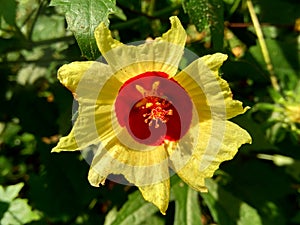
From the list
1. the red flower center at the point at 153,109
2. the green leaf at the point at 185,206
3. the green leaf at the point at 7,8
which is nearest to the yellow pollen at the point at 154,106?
the red flower center at the point at 153,109

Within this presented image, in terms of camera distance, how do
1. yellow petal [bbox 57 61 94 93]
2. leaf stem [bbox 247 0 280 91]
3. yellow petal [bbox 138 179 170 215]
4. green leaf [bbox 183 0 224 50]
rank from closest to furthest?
yellow petal [bbox 57 61 94 93] < yellow petal [bbox 138 179 170 215] < green leaf [bbox 183 0 224 50] < leaf stem [bbox 247 0 280 91]

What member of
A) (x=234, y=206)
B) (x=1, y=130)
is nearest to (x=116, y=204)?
(x=234, y=206)

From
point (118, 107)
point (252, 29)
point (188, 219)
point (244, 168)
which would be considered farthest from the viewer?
point (244, 168)

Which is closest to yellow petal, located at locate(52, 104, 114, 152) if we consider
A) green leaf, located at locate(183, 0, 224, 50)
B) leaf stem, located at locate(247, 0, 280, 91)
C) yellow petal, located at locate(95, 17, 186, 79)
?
yellow petal, located at locate(95, 17, 186, 79)

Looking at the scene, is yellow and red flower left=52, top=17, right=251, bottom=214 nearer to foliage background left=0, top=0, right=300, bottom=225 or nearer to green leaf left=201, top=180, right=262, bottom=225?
foliage background left=0, top=0, right=300, bottom=225

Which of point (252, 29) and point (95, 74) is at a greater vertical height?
point (95, 74)

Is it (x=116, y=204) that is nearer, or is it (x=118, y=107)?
(x=118, y=107)

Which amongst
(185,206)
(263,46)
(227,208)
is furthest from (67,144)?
(263,46)

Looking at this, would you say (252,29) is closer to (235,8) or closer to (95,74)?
(235,8)

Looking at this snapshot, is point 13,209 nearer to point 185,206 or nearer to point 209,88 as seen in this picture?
point 185,206
